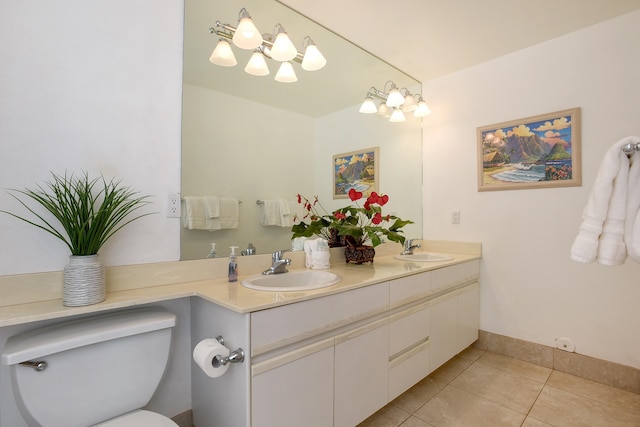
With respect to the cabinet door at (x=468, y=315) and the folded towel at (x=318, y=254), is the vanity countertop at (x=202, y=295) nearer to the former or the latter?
the folded towel at (x=318, y=254)

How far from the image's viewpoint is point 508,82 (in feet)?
7.67

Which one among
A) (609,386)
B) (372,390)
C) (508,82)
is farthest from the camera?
(508,82)

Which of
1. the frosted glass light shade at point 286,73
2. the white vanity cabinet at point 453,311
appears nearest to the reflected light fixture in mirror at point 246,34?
the frosted glass light shade at point 286,73

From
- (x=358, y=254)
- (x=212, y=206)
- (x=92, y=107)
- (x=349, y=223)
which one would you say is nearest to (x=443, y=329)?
(x=358, y=254)

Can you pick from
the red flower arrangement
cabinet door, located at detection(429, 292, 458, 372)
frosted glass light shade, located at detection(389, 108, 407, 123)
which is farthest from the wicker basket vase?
frosted glass light shade, located at detection(389, 108, 407, 123)

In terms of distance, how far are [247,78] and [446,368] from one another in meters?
2.29

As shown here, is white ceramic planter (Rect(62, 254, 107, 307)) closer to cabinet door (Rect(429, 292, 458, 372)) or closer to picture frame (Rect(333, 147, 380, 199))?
picture frame (Rect(333, 147, 380, 199))

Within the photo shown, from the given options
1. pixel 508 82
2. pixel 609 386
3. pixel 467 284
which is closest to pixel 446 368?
pixel 467 284

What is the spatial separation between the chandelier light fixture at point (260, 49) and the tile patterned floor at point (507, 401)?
197cm

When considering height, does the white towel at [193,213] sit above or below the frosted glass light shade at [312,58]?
below

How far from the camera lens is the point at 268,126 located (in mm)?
1862

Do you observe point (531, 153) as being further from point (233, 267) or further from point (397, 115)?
point (233, 267)

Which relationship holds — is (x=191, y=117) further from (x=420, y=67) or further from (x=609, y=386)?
(x=609, y=386)

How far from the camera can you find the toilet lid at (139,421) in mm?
1021
